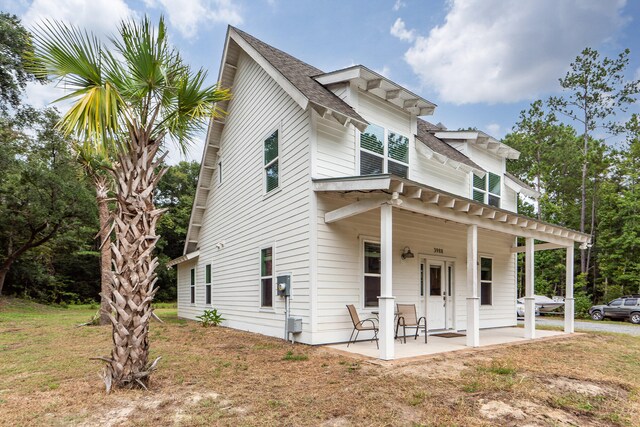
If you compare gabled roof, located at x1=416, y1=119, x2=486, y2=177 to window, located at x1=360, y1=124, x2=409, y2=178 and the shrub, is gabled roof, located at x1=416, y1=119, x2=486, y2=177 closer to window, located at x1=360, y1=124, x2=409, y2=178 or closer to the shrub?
window, located at x1=360, y1=124, x2=409, y2=178

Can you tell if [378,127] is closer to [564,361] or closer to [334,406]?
[564,361]

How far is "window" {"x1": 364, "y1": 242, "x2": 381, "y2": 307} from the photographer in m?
8.15

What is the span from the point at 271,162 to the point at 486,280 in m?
7.50

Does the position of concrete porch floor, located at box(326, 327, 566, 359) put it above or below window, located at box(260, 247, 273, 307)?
below

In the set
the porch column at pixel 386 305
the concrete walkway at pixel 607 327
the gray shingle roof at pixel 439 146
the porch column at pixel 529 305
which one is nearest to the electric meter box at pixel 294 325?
the porch column at pixel 386 305

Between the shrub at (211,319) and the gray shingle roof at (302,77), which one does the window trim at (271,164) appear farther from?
the shrub at (211,319)

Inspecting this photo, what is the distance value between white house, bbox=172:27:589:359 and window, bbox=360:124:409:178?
0.03 meters

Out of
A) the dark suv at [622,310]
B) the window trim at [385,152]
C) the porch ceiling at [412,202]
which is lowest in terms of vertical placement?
the dark suv at [622,310]

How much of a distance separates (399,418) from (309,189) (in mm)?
4718

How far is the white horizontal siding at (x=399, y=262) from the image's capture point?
24.6 ft

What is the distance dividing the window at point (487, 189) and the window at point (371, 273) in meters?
4.83

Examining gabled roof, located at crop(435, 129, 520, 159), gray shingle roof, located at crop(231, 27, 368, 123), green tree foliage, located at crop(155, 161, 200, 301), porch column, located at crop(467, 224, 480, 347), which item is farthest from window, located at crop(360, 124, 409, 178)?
green tree foliage, located at crop(155, 161, 200, 301)

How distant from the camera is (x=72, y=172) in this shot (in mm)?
19688

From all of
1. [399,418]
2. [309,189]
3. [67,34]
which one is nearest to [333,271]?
[309,189]
